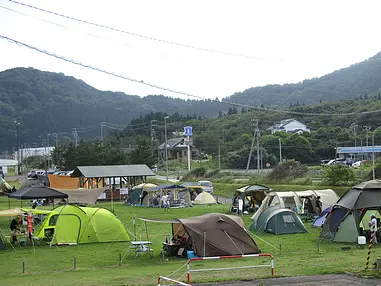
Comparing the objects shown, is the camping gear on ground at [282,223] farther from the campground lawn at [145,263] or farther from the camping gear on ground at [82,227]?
the camping gear on ground at [82,227]

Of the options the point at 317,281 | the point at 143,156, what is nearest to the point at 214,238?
the point at 317,281

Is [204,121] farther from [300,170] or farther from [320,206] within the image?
[320,206]

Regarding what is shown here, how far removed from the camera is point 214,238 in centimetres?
1816

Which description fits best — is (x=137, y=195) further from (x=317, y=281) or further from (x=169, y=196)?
(x=317, y=281)

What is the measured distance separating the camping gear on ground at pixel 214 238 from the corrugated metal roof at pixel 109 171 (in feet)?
105

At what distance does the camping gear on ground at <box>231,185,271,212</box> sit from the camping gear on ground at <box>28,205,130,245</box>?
1353cm

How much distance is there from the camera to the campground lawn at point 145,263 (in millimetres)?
14797

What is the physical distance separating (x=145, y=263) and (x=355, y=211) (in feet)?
27.9

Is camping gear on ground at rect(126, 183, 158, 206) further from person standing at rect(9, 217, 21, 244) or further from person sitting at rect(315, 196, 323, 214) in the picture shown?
person standing at rect(9, 217, 21, 244)

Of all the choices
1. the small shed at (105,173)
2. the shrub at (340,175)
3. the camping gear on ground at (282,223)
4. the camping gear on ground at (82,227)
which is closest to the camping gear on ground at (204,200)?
the small shed at (105,173)

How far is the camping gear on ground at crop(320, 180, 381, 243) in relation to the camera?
20547mm

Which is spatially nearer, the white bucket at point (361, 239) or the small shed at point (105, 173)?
the white bucket at point (361, 239)

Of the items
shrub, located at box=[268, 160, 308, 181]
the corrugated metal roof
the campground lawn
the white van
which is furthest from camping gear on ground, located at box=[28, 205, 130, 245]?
shrub, located at box=[268, 160, 308, 181]

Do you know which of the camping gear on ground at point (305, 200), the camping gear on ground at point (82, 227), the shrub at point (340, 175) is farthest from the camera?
the shrub at point (340, 175)
